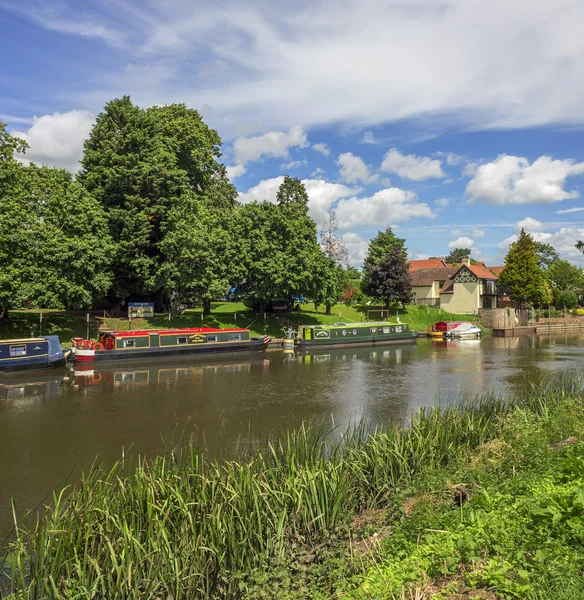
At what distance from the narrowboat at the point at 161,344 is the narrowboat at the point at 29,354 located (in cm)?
195

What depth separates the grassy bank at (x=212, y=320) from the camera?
34500 millimetres

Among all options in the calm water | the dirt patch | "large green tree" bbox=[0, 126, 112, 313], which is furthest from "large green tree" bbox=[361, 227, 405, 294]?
the dirt patch

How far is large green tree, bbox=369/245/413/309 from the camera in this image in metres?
57.9

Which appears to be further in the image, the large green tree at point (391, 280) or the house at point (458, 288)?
the house at point (458, 288)

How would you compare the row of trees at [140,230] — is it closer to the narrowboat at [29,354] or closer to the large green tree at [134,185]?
the large green tree at [134,185]

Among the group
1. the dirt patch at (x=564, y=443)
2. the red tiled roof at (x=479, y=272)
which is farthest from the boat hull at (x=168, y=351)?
the red tiled roof at (x=479, y=272)

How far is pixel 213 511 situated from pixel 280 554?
109 cm

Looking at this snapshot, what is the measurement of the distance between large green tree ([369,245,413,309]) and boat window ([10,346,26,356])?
4091 cm

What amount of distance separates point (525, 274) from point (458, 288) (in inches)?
346

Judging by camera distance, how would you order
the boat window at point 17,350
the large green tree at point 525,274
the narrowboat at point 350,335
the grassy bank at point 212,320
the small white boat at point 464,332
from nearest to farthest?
the boat window at point 17,350
the grassy bank at point 212,320
the narrowboat at point 350,335
the small white boat at point 464,332
the large green tree at point 525,274

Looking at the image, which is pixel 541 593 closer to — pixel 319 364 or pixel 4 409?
pixel 4 409

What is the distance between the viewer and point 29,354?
1048 inches

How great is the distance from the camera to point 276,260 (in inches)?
1644

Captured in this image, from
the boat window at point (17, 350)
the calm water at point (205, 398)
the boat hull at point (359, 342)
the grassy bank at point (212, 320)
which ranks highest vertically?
the grassy bank at point (212, 320)
